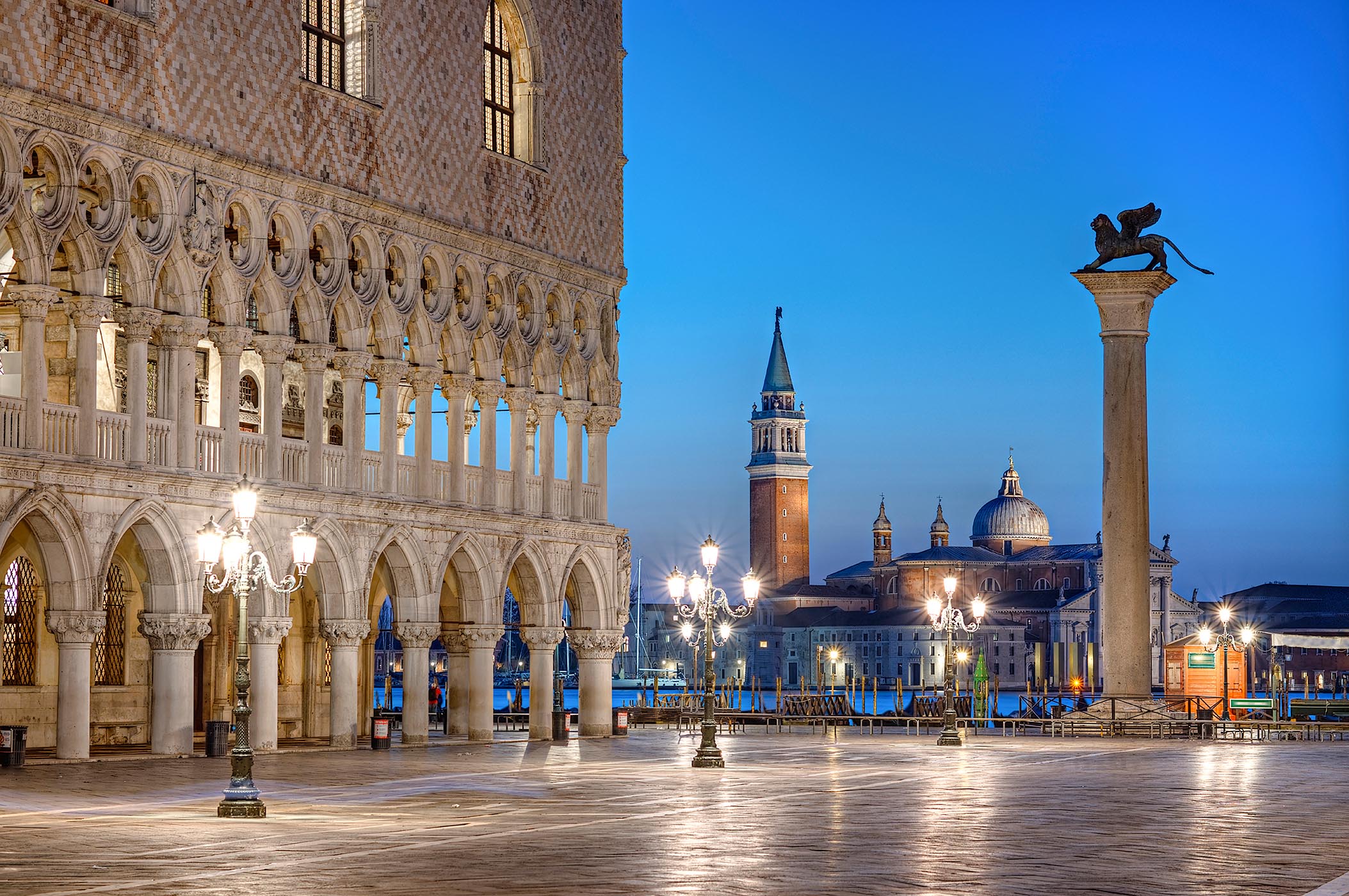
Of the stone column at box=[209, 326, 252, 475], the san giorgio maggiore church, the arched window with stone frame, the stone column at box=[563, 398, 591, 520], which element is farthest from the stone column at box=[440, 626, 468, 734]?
the san giorgio maggiore church

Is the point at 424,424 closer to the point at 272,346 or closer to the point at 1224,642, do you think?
the point at 272,346

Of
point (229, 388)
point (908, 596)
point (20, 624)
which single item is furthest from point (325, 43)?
point (908, 596)

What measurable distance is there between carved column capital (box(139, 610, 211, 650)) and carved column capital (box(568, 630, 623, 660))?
11534 millimetres

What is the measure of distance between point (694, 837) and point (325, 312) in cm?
1741

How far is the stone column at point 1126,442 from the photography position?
3800 centimetres

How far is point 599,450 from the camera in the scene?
40.7 metres

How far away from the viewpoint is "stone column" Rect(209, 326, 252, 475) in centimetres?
3047

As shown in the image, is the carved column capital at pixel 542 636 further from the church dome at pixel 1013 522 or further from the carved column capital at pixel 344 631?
the church dome at pixel 1013 522

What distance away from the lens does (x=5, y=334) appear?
33.8 meters

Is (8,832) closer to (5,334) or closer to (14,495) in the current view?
(14,495)

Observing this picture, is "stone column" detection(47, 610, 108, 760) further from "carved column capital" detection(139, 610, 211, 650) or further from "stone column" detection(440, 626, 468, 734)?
"stone column" detection(440, 626, 468, 734)

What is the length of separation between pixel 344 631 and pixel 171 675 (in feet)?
14.3

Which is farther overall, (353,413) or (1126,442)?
(1126,442)

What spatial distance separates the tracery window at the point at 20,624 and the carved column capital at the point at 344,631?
444 centimetres
